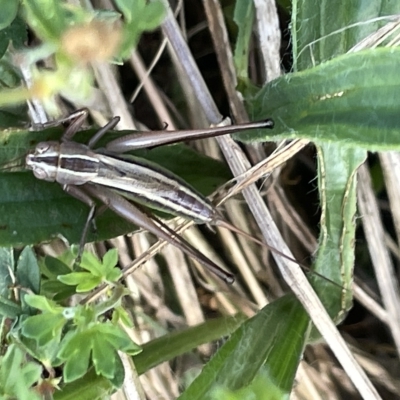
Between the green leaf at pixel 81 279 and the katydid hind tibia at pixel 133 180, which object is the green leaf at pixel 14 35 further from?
the green leaf at pixel 81 279

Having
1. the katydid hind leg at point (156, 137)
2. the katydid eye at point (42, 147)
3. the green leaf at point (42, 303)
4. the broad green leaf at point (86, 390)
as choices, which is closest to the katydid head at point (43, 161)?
the katydid eye at point (42, 147)

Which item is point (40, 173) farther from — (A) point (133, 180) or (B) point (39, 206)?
(A) point (133, 180)

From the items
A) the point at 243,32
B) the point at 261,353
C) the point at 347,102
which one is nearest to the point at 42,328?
the point at 261,353

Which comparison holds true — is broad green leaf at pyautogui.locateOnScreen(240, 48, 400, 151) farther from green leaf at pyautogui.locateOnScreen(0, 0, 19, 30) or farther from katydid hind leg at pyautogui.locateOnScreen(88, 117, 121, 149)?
green leaf at pyautogui.locateOnScreen(0, 0, 19, 30)

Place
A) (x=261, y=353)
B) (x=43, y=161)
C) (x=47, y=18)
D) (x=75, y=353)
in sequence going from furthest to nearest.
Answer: (x=261, y=353) < (x=43, y=161) < (x=75, y=353) < (x=47, y=18)

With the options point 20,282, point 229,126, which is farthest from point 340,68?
point 20,282
